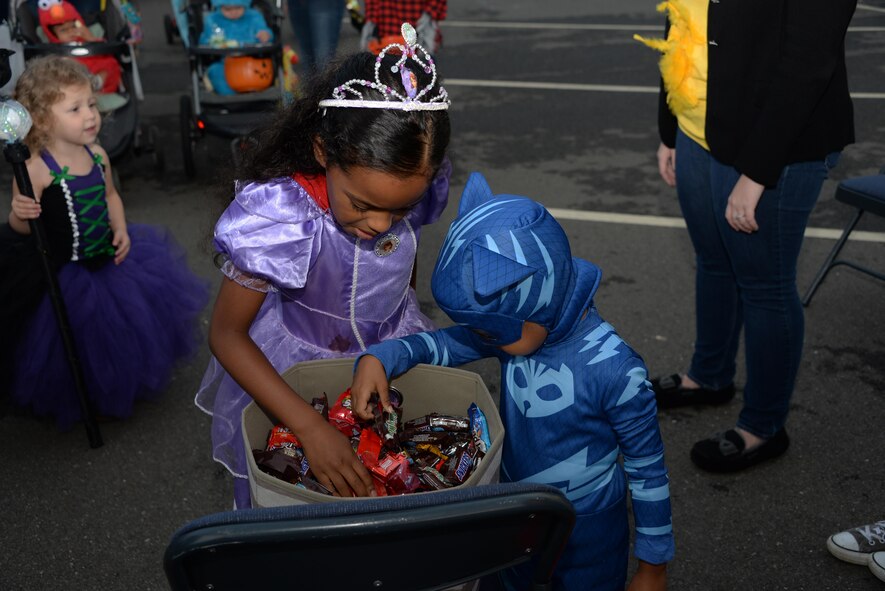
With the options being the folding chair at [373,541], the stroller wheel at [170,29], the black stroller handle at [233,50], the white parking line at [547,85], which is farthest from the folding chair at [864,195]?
the stroller wheel at [170,29]

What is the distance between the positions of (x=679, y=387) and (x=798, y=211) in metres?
1.05

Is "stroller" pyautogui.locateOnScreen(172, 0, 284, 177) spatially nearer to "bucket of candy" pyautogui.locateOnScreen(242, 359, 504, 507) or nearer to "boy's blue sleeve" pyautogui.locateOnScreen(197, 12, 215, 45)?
"boy's blue sleeve" pyautogui.locateOnScreen(197, 12, 215, 45)

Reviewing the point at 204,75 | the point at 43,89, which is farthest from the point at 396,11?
the point at 43,89

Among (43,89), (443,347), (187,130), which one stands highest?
(43,89)

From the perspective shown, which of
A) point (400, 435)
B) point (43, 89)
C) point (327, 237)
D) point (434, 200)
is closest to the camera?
point (400, 435)

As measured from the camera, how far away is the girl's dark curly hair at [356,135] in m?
1.71

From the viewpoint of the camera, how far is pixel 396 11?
21.6 ft

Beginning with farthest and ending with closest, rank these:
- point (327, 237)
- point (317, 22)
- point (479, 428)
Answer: point (317, 22) < point (327, 237) < point (479, 428)

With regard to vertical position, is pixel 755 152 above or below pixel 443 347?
above

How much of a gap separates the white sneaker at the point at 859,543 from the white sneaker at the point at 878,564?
35 millimetres

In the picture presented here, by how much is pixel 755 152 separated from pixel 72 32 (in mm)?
4548

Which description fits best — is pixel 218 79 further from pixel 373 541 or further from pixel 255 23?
pixel 373 541

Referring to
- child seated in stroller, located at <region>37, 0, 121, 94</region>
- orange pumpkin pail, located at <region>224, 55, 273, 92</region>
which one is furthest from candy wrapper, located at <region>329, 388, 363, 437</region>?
orange pumpkin pail, located at <region>224, 55, 273, 92</region>

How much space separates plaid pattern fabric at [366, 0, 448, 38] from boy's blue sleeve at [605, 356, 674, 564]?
5404 mm
